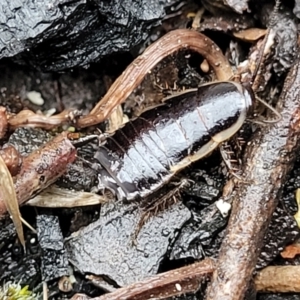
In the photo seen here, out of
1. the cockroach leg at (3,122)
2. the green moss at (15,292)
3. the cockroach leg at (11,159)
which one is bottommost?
the green moss at (15,292)

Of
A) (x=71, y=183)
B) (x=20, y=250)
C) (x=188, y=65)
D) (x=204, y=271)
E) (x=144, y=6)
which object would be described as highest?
(x=144, y=6)

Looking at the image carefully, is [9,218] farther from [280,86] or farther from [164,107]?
[280,86]

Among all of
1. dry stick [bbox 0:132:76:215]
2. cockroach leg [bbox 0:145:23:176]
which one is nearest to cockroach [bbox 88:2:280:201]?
dry stick [bbox 0:132:76:215]

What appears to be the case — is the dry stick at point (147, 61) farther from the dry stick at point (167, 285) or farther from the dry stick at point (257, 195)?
the dry stick at point (167, 285)

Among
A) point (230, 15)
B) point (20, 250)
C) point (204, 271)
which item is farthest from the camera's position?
point (230, 15)

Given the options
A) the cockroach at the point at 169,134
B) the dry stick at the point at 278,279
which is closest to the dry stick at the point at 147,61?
the cockroach at the point at 169,134

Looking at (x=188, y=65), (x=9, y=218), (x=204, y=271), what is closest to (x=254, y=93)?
(x=188, y=65)
